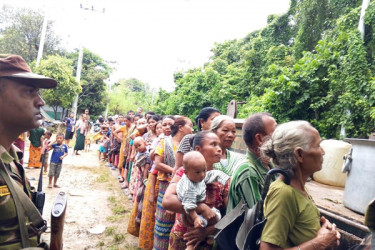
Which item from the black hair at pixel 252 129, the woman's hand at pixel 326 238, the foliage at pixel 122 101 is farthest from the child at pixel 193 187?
the foliage at pixel 122 101

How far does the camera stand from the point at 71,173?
8.12 m

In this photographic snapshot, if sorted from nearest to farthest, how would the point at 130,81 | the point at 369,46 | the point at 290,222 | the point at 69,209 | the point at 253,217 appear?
the point at 290,222, the point at 253,217, the point at 69,209, the point at 369,46, the point at 130,81

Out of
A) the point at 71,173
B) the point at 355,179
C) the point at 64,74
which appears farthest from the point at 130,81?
the point at 355,179

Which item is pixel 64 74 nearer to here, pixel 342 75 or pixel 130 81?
pixel 342 75

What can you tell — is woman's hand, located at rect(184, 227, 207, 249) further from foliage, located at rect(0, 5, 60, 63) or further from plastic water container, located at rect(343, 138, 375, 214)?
foliage, located at rect(0, 5, 60, 63)

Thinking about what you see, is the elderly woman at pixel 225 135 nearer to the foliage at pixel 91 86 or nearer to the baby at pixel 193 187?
the baby at pixel 193 187

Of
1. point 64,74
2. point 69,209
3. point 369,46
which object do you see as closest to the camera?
point 69,209

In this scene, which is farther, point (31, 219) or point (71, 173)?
point (71, 173)

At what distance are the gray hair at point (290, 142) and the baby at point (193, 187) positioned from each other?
0.60m

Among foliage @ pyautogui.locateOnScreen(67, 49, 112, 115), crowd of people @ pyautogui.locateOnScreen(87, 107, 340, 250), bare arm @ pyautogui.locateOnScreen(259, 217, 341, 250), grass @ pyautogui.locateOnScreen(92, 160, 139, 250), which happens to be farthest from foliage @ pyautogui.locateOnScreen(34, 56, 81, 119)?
bare arm @ pyautogui.locateOnScreen(259, 217, 341, 250)

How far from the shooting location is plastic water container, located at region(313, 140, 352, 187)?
3.29 meters

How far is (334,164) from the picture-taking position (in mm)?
3311

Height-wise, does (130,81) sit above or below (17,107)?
above

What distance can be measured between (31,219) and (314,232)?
146 cm
